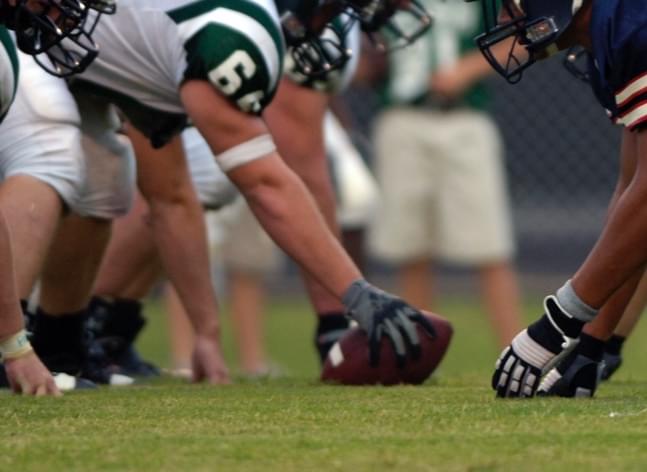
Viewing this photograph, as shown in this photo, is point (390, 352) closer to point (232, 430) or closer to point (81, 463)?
point (232, 430)

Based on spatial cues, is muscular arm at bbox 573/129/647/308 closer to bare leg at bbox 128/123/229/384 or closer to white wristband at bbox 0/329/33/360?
white wristband at bbox 0/329/33/360

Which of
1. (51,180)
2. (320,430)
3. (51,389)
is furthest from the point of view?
(51,180)

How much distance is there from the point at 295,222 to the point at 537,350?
848mm

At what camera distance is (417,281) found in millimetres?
8633

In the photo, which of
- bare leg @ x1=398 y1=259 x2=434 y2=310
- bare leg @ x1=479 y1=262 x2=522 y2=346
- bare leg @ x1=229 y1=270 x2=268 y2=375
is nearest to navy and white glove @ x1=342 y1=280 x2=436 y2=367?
bare leg @ x1=479 y1=262 x2=522 y2=346

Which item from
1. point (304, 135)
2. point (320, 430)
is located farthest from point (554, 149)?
point (320, 430)

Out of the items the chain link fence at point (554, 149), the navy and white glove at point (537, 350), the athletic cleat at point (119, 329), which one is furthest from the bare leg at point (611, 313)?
the chain link fence at point (554, 149)

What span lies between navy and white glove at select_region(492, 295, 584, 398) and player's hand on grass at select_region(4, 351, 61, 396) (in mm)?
1001

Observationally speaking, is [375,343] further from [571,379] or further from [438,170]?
[438,170]

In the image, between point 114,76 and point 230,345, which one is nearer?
point 114,76

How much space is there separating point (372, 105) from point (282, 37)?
6840mm

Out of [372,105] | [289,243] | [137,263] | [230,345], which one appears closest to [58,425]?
[289,243]

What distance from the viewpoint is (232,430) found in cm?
345

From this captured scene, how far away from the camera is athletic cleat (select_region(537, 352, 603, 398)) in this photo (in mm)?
4012
